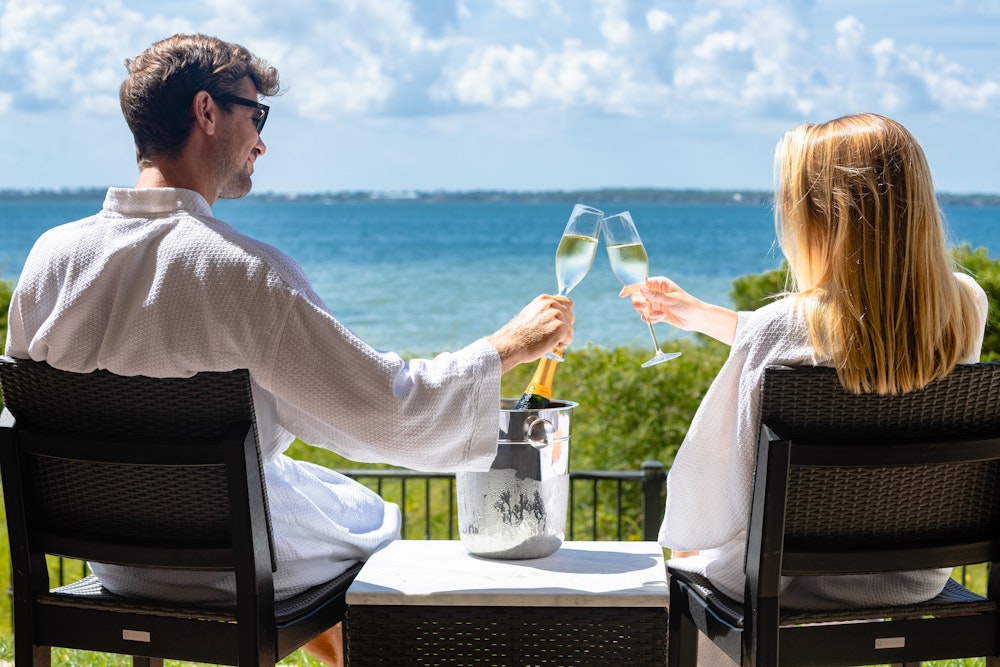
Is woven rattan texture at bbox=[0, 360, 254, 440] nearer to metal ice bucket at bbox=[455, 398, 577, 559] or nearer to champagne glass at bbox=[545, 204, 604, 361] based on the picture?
metal ice bucket at bbox=[455, 398, 577, 559]

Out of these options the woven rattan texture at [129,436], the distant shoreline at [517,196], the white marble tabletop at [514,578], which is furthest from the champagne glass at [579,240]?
the distant shoreline at [517,196]

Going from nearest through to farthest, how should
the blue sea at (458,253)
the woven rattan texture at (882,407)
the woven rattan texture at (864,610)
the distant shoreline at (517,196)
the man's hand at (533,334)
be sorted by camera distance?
1. the woven rattan texture at (882,407)
2. the woven rattan texture at (864,610)
3. the man's hand at (533,334)
4. the blue sea at (458,253)
5. the distant shoreline at (517,196)

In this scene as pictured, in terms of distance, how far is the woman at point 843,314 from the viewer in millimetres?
1816

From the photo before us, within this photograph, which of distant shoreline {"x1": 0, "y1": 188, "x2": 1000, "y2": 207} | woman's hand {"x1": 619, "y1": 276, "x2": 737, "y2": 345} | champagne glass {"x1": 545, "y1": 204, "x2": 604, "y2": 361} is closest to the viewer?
champagne glass {"x1": 545, "y1": 204, "x2": 604, "y2": 361}

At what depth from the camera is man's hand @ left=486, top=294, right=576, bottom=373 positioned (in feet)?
6.37

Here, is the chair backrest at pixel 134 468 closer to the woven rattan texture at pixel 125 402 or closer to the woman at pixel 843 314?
the woven rattan texture at pixel 125 402

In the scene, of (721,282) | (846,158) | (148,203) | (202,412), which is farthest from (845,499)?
(721,282)

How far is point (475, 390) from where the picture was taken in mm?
1899

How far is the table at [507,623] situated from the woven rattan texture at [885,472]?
1.06ft

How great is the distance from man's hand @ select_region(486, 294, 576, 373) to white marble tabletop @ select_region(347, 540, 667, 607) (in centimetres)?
40

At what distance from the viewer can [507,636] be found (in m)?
1.90

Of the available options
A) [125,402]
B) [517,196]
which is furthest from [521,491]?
[517,196]

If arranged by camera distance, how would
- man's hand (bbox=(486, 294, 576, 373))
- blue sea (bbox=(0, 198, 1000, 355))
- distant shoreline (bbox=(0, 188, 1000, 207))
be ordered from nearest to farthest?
man's hand (bbox=(486, 294, 576, 373)), blue sea (bbox=(0, 198, 1000, 355)), distant shoreline (bbox=(0, 188, 1000, 207))

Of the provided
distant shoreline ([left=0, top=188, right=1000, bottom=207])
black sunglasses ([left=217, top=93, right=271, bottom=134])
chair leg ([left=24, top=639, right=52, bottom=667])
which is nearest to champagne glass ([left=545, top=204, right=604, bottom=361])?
black sunglasses ([left=217, top=93, right=271, bottom=134])
